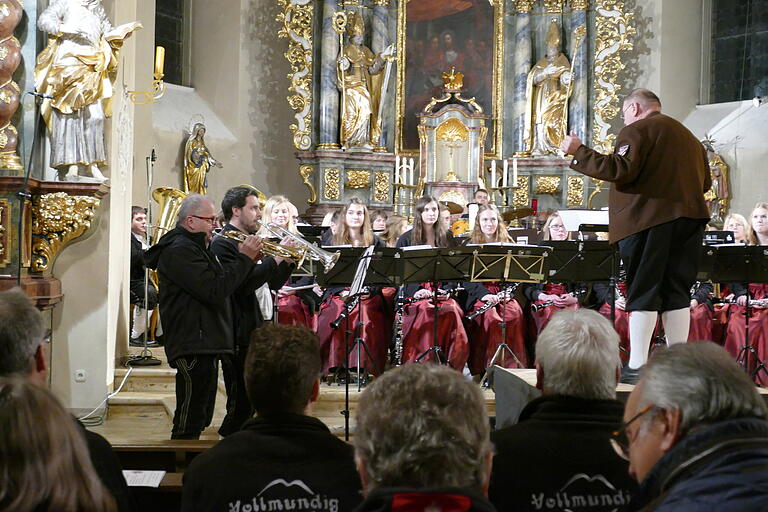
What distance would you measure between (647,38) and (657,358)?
15.7m

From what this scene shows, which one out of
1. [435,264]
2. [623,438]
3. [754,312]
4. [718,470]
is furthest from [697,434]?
[754,312]

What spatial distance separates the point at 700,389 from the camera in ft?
6.75

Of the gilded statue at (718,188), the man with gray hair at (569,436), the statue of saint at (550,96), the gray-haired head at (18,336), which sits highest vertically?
the statue of saint at (550,96)

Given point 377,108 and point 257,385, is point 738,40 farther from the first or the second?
point 257,385

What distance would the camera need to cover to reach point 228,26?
52.0 feet

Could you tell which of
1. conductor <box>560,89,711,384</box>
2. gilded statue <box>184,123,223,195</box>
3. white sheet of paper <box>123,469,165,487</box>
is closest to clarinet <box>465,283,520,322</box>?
conductor <box>560,89,711,384</box>

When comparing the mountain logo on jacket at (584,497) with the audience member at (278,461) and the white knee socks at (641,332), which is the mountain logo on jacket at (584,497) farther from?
the white knee socks at (641,332)

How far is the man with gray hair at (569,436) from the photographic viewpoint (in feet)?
9.27

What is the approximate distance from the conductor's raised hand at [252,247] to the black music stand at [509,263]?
6.50ft

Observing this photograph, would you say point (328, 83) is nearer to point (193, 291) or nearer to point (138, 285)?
point (138, 285)

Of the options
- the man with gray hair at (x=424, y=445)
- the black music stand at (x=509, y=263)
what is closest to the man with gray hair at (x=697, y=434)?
the man with gray hair at (x=424, y=445)

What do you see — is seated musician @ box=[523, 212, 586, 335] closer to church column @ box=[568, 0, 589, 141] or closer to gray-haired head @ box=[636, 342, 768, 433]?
gray-haired head @ box=[636, 342, 768, 433]

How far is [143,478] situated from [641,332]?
3179mm

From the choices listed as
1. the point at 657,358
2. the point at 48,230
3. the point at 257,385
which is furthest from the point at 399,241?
the point at 657,358
